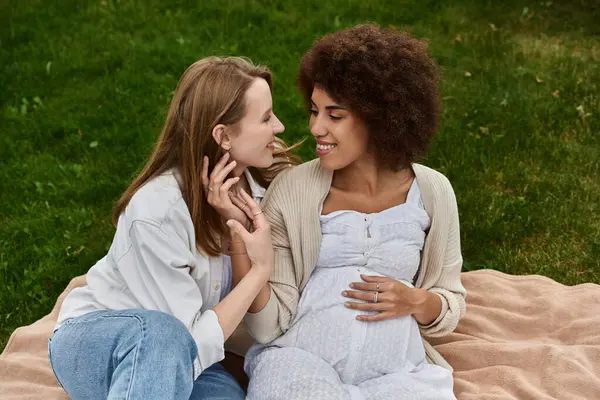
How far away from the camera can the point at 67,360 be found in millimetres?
3373

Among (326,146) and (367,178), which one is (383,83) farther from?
(367,178)

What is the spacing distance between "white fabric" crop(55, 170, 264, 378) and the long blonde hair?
59 mm

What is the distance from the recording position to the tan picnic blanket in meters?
4.00

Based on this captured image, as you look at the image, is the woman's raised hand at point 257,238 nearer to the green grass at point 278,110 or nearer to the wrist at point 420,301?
the wrist at point 420,301

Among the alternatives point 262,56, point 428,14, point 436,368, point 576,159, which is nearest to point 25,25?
point 262,56

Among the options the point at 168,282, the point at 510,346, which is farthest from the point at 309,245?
the point at 510,346

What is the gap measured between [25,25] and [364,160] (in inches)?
219

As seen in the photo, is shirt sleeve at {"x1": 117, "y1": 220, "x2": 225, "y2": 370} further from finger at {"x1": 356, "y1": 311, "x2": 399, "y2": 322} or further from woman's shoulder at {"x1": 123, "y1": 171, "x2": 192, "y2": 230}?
finger at {"x1": 356, "y1": 311, "x2": 399, "y2": 322}

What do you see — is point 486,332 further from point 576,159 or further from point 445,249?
point 576,159

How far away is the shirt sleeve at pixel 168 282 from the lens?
3377 millimetres

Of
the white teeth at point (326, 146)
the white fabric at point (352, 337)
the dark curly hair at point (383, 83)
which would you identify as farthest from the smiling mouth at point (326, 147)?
the white fabric at point (352, 337)

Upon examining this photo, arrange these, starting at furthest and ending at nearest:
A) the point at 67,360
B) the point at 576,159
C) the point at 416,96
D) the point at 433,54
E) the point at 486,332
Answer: the point at 433,54, the point at 576,159, the point at 486,332, the point at 416,96, the point at 67,360

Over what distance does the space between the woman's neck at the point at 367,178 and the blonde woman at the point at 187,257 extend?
37 centimetres

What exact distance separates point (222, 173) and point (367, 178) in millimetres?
716
